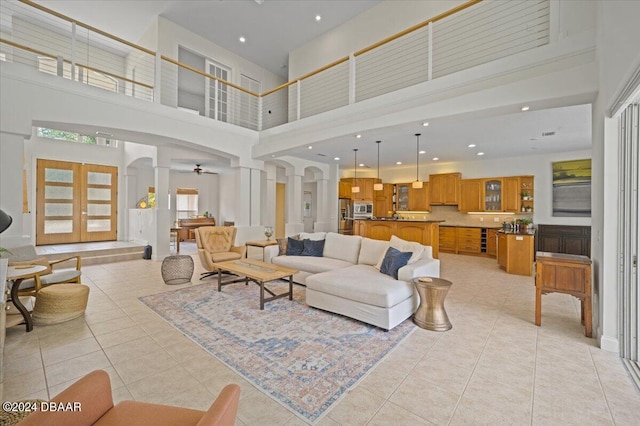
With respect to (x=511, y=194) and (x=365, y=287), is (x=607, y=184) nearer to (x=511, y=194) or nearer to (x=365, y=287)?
(x=365, y=287)

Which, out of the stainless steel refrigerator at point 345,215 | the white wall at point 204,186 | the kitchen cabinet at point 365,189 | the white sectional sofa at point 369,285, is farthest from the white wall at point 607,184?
the white wall at point 204,186

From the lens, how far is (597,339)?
2811mm

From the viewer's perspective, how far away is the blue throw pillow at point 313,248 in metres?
5.12

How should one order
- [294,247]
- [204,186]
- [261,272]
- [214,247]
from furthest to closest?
1. [204,186]
2. [214,247]
3. [294,247]
4. [261,272]

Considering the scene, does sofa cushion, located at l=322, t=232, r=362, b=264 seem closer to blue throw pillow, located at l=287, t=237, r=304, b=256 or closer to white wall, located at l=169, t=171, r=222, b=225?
blue throw pillow, located at l=287, t=237, r=304, b=256

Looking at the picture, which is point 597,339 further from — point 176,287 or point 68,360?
point 176,287

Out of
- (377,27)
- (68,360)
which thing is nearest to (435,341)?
(68,360)

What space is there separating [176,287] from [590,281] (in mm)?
5547

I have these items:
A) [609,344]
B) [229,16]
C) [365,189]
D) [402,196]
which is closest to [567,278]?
[609,344]

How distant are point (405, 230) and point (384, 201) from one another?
3.39m

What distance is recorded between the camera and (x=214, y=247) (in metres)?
5.59

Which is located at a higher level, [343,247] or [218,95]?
[218,95]

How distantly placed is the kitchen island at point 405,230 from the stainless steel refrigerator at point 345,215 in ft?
6.93

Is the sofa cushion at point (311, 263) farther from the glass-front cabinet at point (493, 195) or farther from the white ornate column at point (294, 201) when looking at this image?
the glass-front cabinet at point (493, 195)
